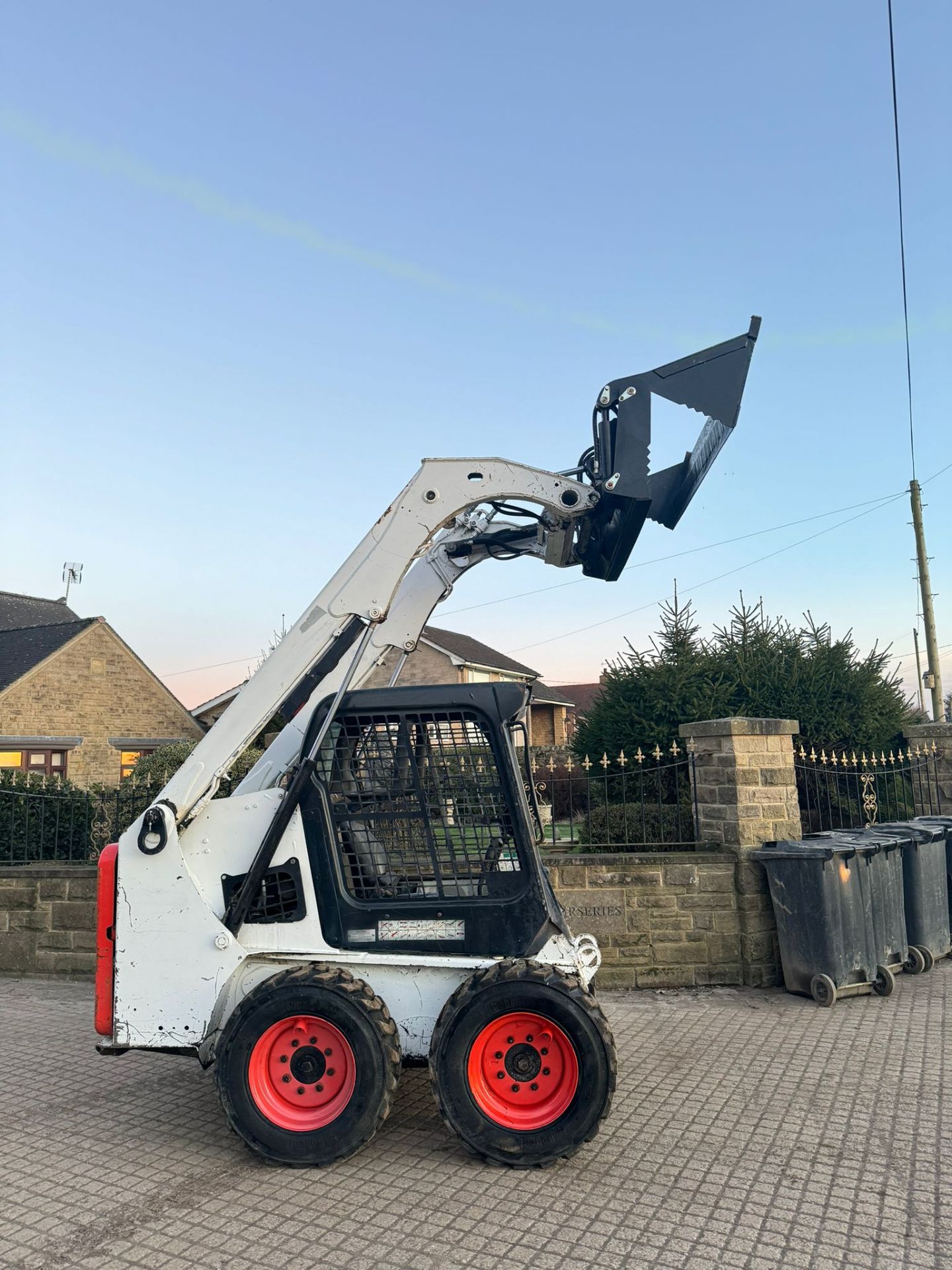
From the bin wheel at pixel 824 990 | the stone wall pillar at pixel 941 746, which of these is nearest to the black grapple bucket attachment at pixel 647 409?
the bin wheel at pixel 824 990

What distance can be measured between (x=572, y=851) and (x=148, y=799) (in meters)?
3.78

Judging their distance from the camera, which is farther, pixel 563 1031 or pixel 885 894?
pixel 885 894

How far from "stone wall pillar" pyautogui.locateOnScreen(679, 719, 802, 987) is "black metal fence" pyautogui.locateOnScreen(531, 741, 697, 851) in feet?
0.66

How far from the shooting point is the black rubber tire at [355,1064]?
161 inches

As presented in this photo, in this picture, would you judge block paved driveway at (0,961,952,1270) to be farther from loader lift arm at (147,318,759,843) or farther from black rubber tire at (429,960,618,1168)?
loader lift arm at (147,318,759,843)

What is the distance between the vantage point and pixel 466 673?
3016cm

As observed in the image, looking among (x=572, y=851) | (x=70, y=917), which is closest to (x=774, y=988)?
(x=572, y=851)

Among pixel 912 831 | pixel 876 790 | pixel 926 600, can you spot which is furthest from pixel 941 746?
pixel 926 600

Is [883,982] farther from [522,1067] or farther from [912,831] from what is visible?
[522,1067]

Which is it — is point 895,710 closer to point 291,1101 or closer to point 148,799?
point 148,799

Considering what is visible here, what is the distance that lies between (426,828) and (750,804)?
399 cm

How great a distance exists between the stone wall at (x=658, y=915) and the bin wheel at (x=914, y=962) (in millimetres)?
1552

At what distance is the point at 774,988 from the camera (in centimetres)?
734

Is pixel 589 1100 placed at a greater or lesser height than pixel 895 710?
lesser
